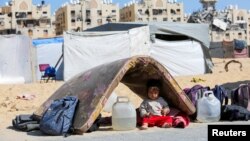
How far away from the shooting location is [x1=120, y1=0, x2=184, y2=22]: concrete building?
109125 millimetres

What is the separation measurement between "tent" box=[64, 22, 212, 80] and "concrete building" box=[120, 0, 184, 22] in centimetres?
8694

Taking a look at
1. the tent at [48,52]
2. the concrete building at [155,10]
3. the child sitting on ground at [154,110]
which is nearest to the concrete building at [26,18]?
the concrete building at [155,10]

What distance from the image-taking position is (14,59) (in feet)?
59.5

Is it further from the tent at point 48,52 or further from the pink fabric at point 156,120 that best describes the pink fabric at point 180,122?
the tent at point 48,52

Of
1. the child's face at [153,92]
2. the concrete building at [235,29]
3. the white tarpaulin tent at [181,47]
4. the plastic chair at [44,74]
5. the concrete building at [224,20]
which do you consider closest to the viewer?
the child's face at [153,92]

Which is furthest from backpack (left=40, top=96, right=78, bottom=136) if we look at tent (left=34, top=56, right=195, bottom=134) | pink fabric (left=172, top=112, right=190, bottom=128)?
pink fabric (left=172, top=112, right=190, bottom=128)

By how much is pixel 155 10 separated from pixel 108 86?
4146 inches

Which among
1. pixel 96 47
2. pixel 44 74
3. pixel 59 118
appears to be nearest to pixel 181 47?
pixel 96 47

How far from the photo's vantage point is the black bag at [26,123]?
8.94 m

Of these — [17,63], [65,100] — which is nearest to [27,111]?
[65,100]

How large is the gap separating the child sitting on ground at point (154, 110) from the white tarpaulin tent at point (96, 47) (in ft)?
30.4

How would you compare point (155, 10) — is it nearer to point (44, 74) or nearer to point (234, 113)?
point (44, 74)

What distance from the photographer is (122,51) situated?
18.9 m

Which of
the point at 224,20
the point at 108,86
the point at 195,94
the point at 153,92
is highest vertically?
the point at 108,86
